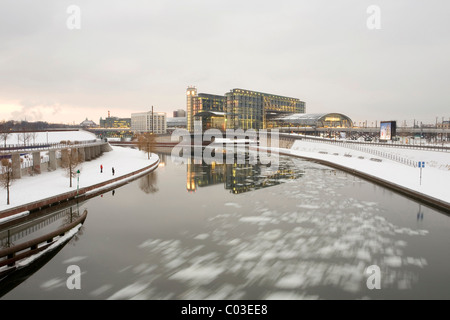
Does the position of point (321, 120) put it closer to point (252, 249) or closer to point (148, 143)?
point (148, 143)

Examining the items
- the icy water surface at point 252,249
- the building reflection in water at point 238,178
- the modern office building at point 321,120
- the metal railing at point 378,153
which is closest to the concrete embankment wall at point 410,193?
the icy water surface at point 252,249

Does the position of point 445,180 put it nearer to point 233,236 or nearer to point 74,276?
point 233,236

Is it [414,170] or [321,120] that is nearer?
[414,170]

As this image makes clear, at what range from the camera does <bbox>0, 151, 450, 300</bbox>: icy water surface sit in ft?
52.0

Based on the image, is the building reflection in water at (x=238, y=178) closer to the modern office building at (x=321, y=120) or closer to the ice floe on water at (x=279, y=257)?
the ice floe on water at (x=279, y=257)

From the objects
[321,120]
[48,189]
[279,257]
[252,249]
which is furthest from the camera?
[321,120]

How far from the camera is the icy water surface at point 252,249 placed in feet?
52.0

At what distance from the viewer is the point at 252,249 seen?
21.1 metres

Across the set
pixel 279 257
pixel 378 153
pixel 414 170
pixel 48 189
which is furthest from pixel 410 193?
pixel 48 189

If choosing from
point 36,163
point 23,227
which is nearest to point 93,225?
point 23,227

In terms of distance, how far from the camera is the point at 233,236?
23.7m
